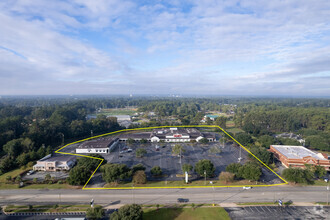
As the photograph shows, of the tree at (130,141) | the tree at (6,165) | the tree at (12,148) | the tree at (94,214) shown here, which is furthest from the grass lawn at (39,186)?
the tree at (130,141)

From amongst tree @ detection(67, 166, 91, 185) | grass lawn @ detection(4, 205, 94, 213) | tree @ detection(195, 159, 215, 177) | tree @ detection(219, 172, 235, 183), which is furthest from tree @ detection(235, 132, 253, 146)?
grass lawn @ detection(4, 205, 94, 213)

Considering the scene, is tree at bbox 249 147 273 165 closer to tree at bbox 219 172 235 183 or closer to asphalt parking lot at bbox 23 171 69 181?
tree at bbox 219 172 235 183

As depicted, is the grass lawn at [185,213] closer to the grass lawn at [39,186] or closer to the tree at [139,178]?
the tree at [139,178]

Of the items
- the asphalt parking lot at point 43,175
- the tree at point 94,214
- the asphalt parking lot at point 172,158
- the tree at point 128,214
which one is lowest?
the asphalt parking lot at point 43,175

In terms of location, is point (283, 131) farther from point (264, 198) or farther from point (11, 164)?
point (11, 164)

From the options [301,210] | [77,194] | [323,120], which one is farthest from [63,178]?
[323,120]
